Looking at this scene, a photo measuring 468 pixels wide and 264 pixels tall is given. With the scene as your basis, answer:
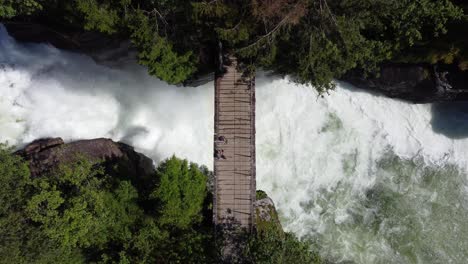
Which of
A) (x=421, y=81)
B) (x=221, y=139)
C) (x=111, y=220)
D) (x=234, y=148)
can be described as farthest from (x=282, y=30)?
(x=111, y=220)

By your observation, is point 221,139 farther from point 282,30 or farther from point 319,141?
point 319,141

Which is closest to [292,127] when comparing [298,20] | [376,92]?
[376,92]


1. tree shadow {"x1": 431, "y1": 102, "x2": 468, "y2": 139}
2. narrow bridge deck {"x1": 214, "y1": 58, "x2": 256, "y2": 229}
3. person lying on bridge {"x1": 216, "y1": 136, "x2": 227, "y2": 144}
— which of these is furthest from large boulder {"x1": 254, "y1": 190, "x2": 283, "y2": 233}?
tree shadow {"x1": 431, "y1": 102, "x2": 468, "y2": 139}

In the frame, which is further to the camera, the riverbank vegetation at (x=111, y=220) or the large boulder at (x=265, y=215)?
the large boulder at (x=265, y=215)

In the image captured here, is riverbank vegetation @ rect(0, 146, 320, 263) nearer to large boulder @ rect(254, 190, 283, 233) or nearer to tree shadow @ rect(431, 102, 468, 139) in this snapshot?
large boulder @ rect(254, 190, 283, 233)

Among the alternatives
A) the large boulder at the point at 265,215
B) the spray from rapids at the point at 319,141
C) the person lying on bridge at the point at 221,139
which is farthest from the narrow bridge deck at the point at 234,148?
the spray from rapids at the point at 319,141

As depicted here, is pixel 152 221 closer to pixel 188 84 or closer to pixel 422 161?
pixel 188 84

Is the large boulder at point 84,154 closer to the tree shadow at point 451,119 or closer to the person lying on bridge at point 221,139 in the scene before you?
the person lying on bridge at point 221,139
